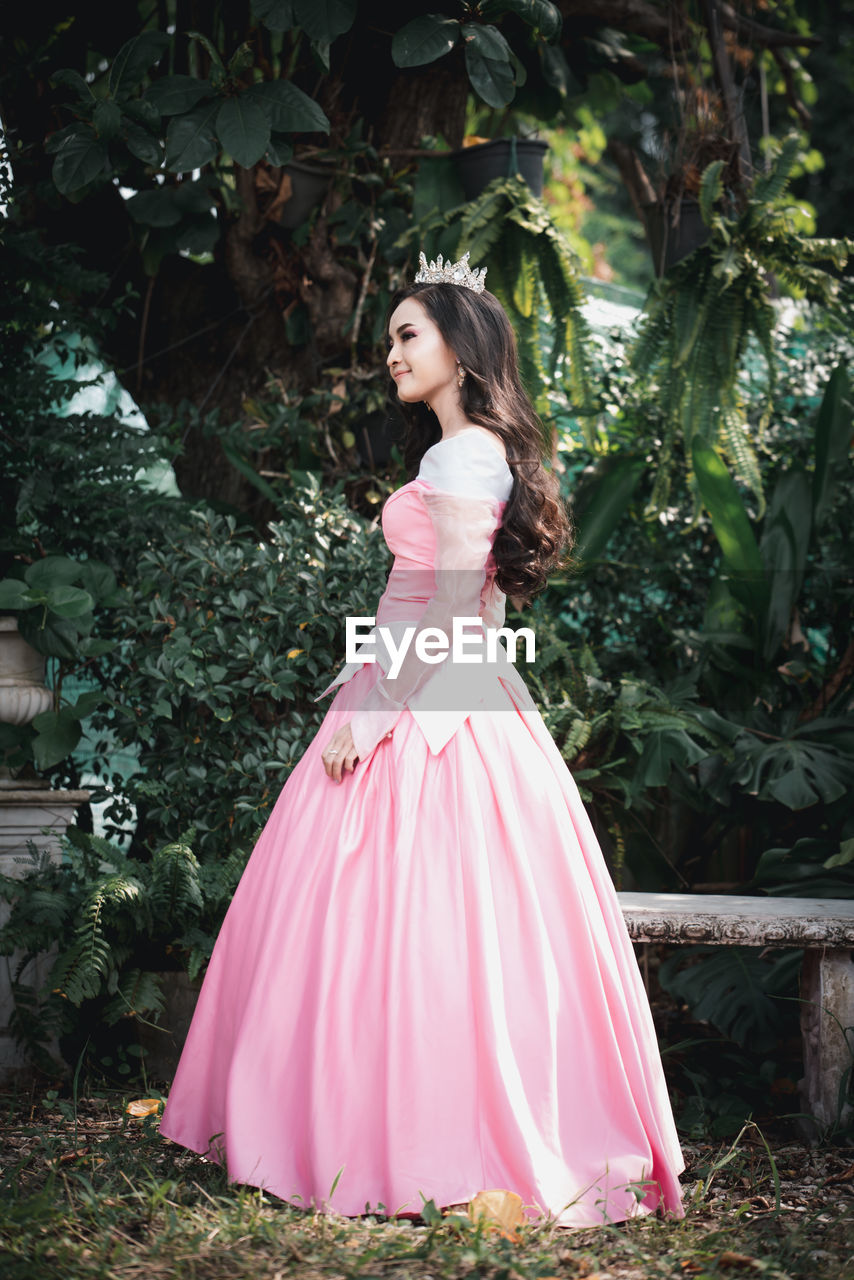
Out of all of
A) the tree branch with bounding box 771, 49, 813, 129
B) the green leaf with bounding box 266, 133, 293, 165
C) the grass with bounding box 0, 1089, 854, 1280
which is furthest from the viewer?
the tree branch with bounding box 771, 49, 813, 129

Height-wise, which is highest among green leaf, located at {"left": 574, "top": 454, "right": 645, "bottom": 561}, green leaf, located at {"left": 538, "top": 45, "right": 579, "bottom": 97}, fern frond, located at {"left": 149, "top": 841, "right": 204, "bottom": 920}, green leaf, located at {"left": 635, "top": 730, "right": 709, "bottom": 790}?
green leaf, located at {"left": 538, "top": 45, "right": 579, "bottom": 97}

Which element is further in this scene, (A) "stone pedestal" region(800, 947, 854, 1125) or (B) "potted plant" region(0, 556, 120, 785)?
(B) "potted plant" region(0, 556, 120, 785)

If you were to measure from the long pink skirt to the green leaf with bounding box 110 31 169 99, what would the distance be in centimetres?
219

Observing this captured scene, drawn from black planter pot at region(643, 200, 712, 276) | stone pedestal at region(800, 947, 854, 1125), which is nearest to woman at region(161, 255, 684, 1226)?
stone pedestal at region(800, 947, 854, 1125)

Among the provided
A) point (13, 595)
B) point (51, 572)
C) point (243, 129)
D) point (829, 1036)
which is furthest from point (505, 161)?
point (829, 1036)

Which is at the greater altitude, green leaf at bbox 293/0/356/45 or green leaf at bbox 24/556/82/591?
green leaf at bbox 293/0/356/45

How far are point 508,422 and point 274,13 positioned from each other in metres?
1.68

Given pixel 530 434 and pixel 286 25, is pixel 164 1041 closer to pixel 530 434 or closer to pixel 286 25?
pixel 530 434

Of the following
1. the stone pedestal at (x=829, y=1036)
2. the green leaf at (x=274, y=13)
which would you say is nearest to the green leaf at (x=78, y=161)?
the green leaf at (x=274, y=13)

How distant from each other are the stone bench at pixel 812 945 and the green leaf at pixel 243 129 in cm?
224

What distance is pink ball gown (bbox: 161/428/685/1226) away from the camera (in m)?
1.95

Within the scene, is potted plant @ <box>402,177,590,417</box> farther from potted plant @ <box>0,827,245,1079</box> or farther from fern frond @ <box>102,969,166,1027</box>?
fern frond @ <box>102,969,166,1027</box>

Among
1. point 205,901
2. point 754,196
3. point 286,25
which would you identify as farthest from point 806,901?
point 286,25

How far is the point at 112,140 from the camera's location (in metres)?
3.24
